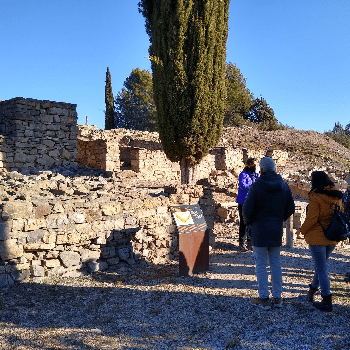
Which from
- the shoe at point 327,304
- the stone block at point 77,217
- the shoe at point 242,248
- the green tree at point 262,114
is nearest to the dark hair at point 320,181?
the shoe at point 327,304

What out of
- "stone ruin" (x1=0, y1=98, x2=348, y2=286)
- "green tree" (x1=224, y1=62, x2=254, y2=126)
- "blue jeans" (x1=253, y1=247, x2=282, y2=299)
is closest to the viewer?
"blue jeans" (x1=253, y1=247, x2=282, y2=299)

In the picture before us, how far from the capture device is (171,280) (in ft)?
17.3

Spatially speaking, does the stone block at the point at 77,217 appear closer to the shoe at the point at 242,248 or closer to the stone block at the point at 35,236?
the stone block at the point at 35,236

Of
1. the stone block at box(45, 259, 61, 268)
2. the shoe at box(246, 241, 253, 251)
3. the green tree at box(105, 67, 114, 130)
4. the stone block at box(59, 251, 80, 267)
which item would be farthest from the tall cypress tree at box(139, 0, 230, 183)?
the green tree at box(105, 67, 114, 130)

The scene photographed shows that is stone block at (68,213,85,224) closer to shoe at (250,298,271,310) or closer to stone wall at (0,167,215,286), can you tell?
stone wall at (0,167,215,286)

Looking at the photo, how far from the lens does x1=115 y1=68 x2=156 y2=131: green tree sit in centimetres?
3348

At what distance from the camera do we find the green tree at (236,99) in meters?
31.6

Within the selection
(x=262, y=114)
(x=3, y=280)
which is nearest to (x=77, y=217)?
(x=3, y=280)

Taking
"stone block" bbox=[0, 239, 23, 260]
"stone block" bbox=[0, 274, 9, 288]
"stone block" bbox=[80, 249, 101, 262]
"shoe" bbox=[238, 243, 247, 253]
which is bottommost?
"stone block" bbox=[0, 274, 9, 288]

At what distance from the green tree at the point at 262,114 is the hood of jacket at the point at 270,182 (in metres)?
29.5

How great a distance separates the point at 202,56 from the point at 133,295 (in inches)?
320

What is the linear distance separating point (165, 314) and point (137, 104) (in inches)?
1265

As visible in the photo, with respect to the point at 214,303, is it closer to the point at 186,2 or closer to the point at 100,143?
the point at 186,2

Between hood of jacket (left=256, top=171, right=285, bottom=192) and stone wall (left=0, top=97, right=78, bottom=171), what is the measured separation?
30.9 ft
